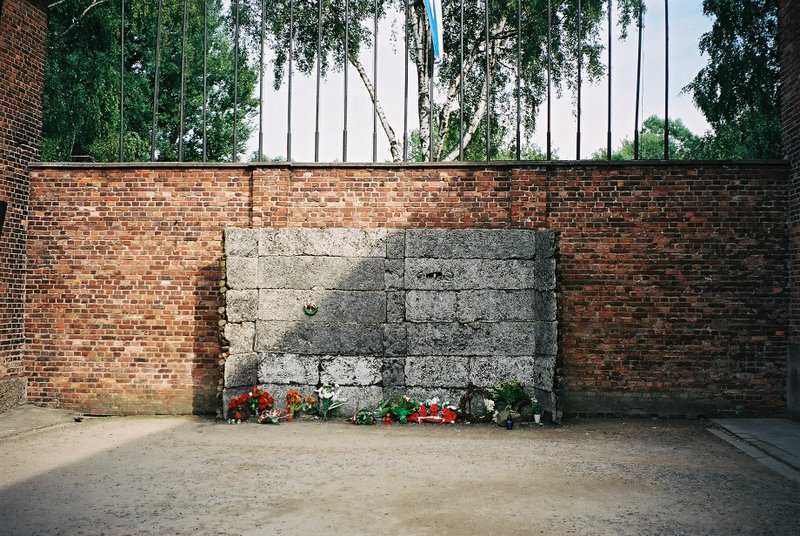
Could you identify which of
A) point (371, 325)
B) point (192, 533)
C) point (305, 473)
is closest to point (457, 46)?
point (371, 325)

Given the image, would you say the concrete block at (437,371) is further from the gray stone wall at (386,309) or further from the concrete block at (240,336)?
the concrete block at (240,336)

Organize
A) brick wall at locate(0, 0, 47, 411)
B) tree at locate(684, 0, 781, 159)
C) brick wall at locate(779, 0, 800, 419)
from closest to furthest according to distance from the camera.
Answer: brick wall at locate(779, 0, 800, 419) < brick wall at locate(0, 0, 47, 411) < tree at locate(684, 0, 781, 159)

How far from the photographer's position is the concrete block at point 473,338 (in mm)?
7965

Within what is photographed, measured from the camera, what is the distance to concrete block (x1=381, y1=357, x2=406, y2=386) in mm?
8031

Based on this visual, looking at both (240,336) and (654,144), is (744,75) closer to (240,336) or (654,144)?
(240,336)

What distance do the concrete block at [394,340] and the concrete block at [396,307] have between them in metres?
0.10

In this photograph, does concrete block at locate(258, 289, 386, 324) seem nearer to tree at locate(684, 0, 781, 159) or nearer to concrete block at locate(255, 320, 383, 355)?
concrete block at locate(255, 320, 383, 355)

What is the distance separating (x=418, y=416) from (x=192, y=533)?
407 centimetres

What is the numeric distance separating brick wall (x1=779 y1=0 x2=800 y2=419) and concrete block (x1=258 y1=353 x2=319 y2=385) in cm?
623

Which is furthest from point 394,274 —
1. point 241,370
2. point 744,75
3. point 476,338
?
point 744,75

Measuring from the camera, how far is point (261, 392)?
804 cm

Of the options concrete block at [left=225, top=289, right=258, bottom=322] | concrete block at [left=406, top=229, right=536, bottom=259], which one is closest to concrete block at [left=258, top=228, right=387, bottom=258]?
concrete block at [left=406, top=229, right=536, bottom=259]

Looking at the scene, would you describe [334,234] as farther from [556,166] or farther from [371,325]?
[556,166]

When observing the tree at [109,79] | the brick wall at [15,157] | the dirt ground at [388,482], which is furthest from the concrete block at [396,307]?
the tree at [109,79]
